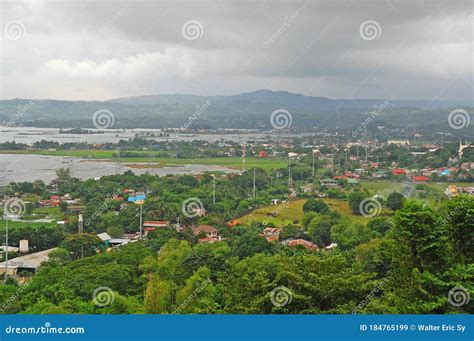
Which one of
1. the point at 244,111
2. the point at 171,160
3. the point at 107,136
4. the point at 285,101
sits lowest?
the point at 171,160

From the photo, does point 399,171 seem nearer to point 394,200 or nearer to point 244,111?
point 394,200

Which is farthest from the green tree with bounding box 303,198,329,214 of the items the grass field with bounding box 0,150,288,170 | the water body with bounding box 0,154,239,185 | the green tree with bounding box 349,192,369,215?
the grass field with bounding box 0,150,288,170

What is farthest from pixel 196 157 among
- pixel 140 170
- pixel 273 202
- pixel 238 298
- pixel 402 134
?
pixel 238 298

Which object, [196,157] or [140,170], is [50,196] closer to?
[140,170]

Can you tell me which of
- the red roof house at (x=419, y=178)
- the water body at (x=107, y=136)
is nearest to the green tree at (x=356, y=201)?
the red roof house at (x=419, y=178)

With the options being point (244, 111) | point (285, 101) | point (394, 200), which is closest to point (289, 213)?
point (394, 200)

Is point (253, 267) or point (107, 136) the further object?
point (107, 136)

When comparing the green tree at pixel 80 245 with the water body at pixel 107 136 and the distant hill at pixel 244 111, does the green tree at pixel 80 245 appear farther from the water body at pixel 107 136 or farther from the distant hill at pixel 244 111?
the distant hill at pixel 244 111
